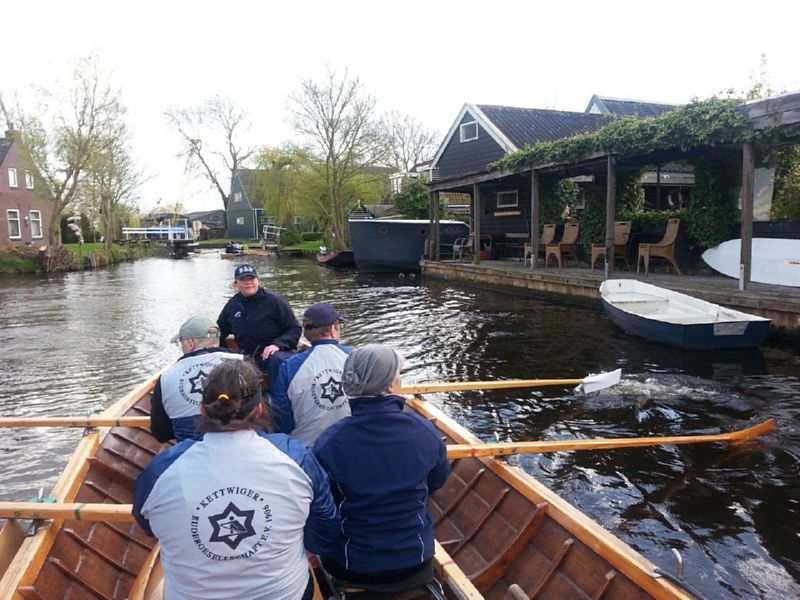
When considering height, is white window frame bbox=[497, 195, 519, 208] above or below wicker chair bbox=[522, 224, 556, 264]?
above

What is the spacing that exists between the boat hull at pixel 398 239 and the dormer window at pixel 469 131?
3672 mm

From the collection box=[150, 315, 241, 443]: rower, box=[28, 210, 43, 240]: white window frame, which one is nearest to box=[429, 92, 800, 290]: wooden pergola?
box=[150, 315, 241, 443]: rower

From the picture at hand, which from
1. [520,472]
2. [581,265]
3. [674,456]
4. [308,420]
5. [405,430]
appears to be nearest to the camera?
[405,430]

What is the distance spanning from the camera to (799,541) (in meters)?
4.32

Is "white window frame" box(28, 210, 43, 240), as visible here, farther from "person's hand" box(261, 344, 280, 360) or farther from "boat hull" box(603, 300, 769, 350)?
"person's hand" box(261, 344, 280, 360)

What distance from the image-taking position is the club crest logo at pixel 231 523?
74.0 inches

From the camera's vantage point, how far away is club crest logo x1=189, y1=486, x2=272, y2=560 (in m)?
1.88

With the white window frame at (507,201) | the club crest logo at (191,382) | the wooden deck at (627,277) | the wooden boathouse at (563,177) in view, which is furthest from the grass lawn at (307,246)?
the club crest logo at (191,382)

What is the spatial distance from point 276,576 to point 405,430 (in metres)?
0.70

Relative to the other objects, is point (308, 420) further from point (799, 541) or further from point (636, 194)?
point (636, 194)

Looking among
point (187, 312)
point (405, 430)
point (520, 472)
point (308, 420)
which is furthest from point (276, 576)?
point (187, 312)

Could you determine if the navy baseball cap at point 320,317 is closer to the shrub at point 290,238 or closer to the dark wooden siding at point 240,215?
the shrub at point 290,238

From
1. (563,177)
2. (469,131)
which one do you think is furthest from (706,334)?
(469,131)

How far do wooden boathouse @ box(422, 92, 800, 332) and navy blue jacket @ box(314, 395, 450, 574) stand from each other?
9452 millimetres
